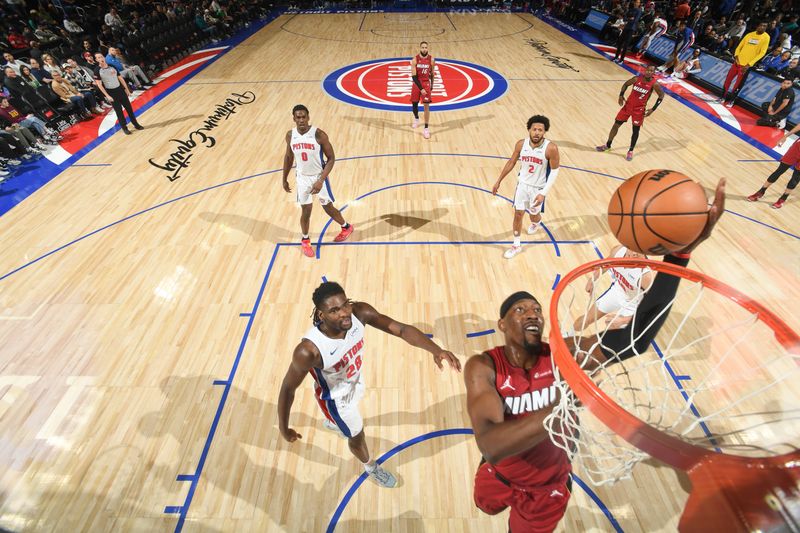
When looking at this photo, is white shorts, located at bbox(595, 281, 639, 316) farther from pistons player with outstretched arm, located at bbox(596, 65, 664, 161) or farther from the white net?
pistons player with outstretched arm, located at bbox(596, 65, 664, 161)

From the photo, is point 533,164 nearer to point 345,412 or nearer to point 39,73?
point 345,412

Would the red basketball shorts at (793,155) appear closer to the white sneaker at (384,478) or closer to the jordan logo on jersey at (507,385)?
the jordan logo on jersey at (507,385)

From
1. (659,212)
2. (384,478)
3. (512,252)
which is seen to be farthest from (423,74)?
(384,478)

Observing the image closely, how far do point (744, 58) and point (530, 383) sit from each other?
39.4 feet

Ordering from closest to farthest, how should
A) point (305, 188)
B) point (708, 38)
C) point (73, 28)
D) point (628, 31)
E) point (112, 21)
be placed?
point (305, 188) < point (628, 31) < point (708, 38) < point (112, 21) < point (73, 28)

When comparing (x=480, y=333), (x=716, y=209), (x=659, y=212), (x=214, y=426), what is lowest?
(x=214, y=426)

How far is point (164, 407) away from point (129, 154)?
6.58 m

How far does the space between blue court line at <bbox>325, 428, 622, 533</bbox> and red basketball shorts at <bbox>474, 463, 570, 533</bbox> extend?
956mm

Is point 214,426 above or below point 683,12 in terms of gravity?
below

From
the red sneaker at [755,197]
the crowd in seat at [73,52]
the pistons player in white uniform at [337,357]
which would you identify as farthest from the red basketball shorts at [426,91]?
the pistons player in white uniform at [337,357]

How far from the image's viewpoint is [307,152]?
4789mm

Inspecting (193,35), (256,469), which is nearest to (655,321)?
(256,469)

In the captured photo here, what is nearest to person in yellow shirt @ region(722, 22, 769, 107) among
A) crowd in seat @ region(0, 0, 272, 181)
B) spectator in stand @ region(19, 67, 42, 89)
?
crowd in seat @ region(0, 0, 272, 181)

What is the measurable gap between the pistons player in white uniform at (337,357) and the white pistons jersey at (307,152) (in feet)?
9.11
